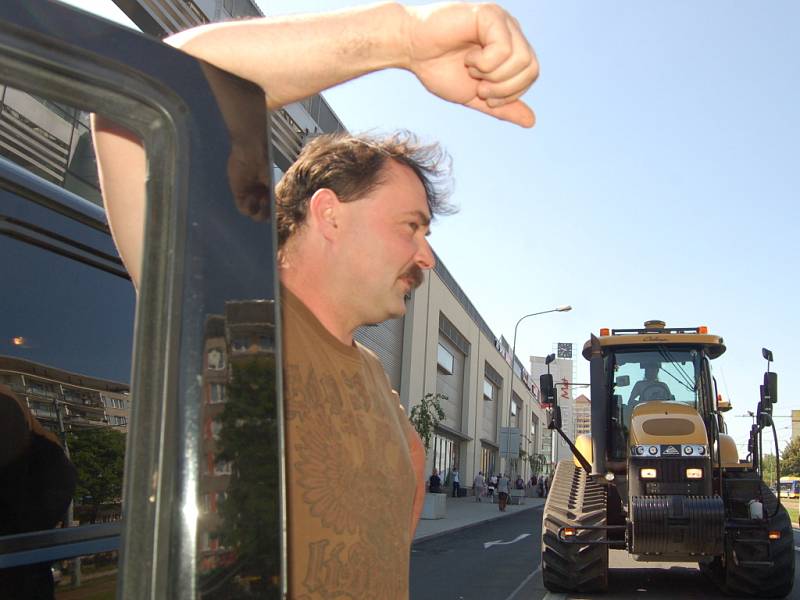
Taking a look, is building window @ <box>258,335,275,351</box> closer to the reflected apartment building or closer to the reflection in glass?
the reflection in glass

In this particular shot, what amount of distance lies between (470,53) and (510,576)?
10443mm

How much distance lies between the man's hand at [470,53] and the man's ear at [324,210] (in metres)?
0.31

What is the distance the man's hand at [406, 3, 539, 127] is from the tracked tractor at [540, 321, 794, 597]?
7209 millimetres

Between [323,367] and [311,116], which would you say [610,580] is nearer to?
[323,367]

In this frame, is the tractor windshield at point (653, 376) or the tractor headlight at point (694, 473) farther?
the tractor windshield at point (653, 376)

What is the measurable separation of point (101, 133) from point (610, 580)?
10427mm

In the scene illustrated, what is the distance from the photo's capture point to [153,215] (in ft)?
3.25

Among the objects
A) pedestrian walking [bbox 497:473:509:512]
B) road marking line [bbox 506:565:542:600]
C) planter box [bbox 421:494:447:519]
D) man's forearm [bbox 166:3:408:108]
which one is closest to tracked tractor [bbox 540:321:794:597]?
road marking line [bbox 506:565:542:600]

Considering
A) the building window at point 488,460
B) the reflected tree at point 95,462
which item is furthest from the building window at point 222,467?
the building window at point 488,460

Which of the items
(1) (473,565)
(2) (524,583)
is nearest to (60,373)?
(2) (524,583)

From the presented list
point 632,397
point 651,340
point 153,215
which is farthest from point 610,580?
point 153,215

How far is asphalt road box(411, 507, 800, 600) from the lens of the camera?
899 centimetres

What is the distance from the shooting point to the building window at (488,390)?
5172 cm

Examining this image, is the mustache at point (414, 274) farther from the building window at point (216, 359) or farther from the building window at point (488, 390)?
the building window at point (488, 390)
